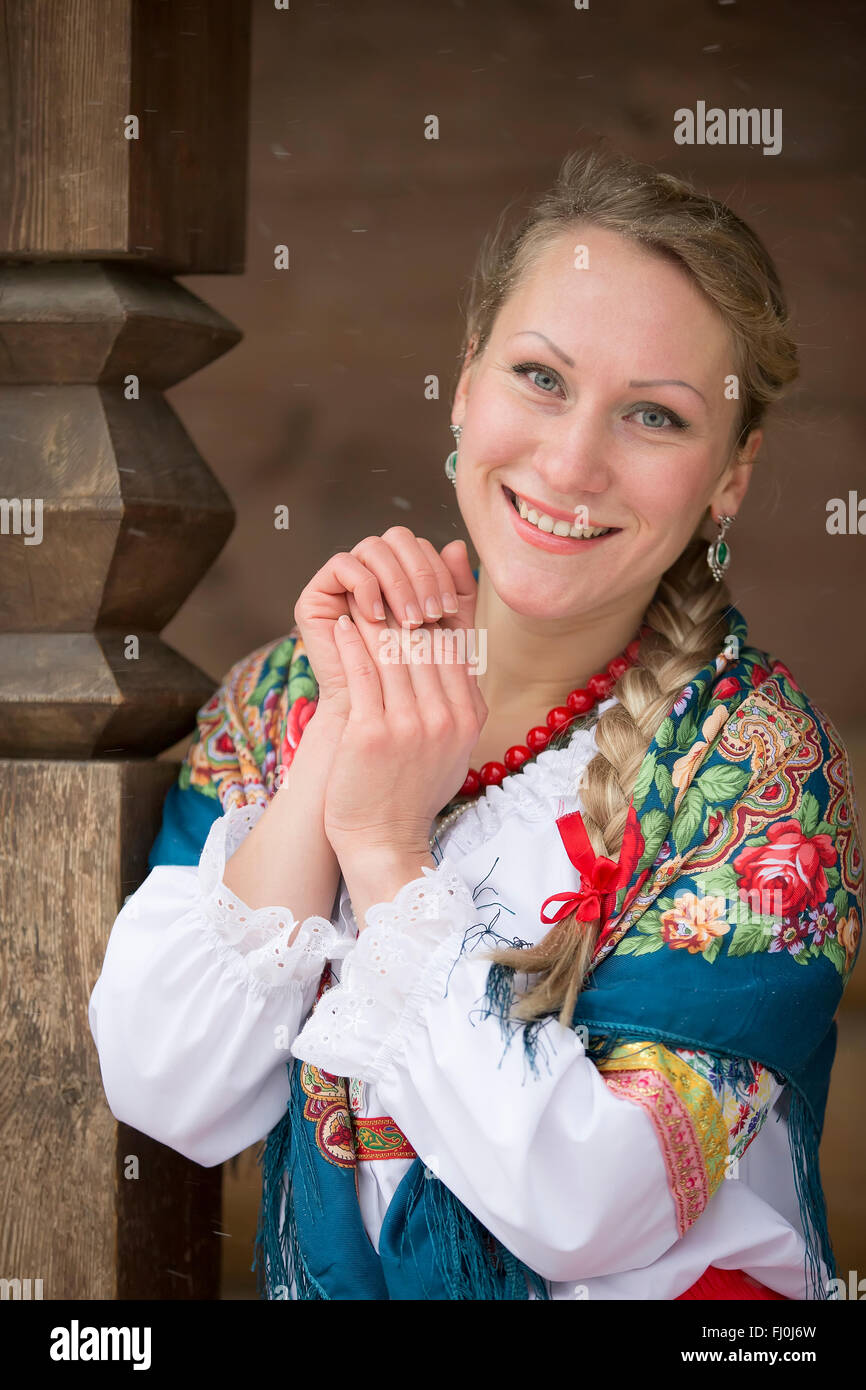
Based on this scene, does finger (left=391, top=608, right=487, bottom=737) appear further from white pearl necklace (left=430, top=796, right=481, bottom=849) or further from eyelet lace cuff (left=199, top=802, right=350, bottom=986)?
eyelet lace cuff (left=199, top=802, right=350, bottom=986)

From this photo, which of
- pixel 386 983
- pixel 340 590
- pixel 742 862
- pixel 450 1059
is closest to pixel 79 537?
pixel 340 590

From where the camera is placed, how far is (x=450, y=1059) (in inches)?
59.2

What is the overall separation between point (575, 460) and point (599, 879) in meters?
0.52

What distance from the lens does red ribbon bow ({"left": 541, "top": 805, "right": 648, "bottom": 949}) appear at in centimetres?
162

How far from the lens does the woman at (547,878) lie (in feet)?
5.01

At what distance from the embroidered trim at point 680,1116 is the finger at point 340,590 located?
611mm

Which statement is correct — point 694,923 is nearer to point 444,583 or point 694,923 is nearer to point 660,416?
point 444,583

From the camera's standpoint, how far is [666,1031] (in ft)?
5.08

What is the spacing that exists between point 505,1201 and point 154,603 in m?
0.94

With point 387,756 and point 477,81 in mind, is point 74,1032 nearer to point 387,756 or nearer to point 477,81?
point 387,756

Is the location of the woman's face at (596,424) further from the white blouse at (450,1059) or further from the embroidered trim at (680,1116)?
the embroidered trim at (680,1116)

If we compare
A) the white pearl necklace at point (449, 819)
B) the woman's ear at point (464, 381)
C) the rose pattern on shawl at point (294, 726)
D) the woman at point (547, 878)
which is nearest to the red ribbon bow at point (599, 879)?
the woman at point (547, 878)

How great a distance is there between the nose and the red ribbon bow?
420mm
